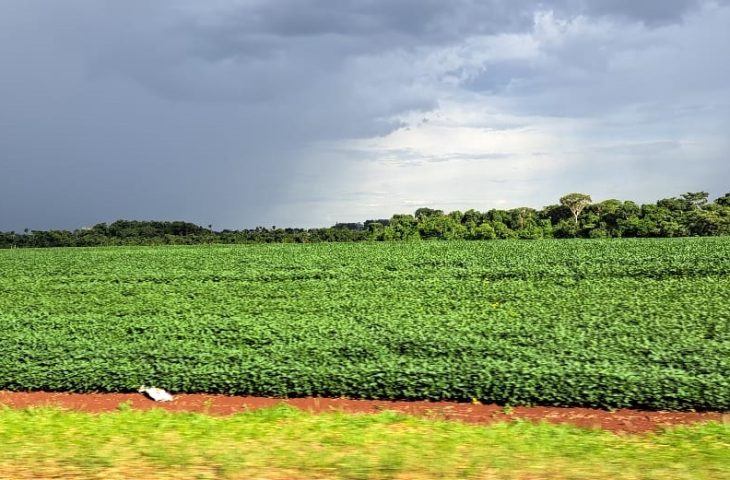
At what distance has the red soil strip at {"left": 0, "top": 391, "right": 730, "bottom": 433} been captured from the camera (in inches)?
329

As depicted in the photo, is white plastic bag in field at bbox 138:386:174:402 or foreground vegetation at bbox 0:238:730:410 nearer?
foreground vegetation at bbox 0:238:730:410

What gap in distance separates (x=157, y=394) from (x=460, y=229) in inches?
2231

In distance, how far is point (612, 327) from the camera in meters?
12.2

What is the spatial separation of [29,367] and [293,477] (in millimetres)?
8807

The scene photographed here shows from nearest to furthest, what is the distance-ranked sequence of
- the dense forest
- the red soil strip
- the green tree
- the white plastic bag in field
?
1. the red soil strip
2. the white plastic bag in field
3. the dense forest
4. the green tree

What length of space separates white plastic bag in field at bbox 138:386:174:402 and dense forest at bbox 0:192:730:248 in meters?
46.5

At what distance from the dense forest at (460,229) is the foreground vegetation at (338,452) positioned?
5088 cm

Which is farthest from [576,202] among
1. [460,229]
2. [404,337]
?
[404,337]

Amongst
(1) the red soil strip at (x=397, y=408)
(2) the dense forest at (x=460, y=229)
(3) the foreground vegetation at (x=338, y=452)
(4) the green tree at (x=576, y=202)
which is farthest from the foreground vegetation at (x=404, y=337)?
(4) the green tree at (x=576, y=202)

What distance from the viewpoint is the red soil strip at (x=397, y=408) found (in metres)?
8.37

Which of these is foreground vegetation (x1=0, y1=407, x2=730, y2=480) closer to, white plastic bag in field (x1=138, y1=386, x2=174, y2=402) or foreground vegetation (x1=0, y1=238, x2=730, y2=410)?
foreground vegetation (x1=0, y1=238, x2=730, y2=410)

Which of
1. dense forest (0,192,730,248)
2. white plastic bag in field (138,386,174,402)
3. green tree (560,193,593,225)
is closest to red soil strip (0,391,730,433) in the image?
white plastic bag in field (138,386,174,402)

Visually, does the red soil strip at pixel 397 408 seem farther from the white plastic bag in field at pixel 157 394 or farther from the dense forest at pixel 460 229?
the dense forest at pixel 460 229

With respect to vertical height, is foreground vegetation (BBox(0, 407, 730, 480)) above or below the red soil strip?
above
